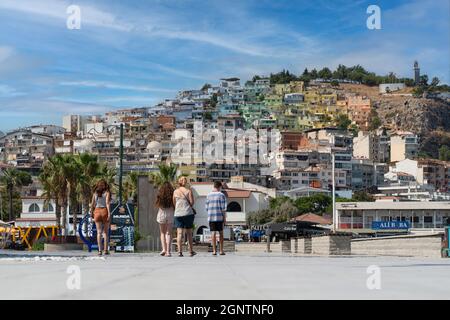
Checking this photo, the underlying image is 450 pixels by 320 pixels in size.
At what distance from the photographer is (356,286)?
7668 mm

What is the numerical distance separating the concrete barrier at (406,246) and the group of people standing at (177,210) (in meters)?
8.02

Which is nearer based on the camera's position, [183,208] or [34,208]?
[183,208]

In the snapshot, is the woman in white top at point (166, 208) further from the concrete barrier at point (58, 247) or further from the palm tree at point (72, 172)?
the palm tree at point (72, 172)

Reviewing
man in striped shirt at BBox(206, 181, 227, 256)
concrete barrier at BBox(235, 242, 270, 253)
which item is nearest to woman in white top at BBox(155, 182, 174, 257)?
man in striped shirt at BBox(206, 181, 227, 256)

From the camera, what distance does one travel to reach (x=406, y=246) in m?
25.1

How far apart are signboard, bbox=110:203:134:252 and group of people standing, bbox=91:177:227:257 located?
1427 centimetres

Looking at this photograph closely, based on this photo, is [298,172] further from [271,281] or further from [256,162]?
[271,281]

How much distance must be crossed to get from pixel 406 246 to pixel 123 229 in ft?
33.4

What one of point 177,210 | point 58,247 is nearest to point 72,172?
point 58,247

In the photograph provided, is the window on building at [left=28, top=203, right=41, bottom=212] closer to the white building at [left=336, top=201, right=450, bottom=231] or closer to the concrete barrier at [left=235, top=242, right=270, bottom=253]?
the white building at [left=336, top=201, right=450, bottom=231]

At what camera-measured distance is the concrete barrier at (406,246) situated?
22.9m

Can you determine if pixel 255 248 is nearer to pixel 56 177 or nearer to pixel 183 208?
pixel 56 177

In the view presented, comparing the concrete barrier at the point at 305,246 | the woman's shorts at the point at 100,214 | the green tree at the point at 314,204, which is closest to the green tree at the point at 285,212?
the green tree at the point at 314,204
